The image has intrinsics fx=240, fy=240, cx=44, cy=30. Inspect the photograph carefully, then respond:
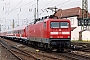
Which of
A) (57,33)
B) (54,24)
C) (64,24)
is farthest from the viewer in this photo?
(64,24)

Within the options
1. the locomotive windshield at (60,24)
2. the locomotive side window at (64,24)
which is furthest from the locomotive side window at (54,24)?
the locomotive side window at (64,24)

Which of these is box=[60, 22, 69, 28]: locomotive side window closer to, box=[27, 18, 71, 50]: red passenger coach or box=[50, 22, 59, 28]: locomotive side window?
box=[27, 18, 71, 50]: red passenger coach

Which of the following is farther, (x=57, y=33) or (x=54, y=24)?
(x=54, y=24)

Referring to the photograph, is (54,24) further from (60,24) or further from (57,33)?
(57,33)

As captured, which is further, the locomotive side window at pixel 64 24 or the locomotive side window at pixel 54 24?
the locomotive side window at pixel 64 24

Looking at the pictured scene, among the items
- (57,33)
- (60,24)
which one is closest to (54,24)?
(60,24)

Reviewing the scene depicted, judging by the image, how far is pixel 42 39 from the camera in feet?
72.9

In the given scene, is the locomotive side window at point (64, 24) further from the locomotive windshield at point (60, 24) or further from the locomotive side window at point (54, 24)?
the locomotive side window at point (54, 24)

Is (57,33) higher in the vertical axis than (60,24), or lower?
lower

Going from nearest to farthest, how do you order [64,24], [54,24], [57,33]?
[57,33]
[54,24]
[64,24]

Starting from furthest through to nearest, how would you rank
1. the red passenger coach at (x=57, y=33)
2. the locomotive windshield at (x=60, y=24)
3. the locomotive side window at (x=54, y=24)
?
the locomotive windshield at (x=60, y=24) < the locomotive side window at (x=54, y=24) < the red passenger coach at (x=57, y=33)

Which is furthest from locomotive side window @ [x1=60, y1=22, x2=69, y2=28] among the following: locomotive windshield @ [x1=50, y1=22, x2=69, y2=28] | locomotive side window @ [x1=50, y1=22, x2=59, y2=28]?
locomotive side window @ [x1=50, y1=22, x2=59, y2=28]

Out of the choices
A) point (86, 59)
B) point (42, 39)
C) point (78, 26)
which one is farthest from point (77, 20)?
point (86, 59)

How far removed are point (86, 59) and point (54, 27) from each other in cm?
614
